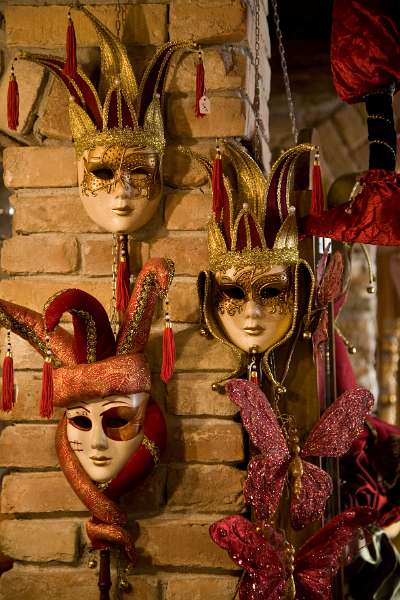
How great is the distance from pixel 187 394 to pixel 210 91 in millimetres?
553

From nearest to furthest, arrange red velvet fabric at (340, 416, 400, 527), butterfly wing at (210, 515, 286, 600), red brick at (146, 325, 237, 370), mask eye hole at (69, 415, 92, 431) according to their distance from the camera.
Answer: butterfly wing at (210, 515, 286, 600), mask eye hole at (69, 415, 92, 431), red brick at (146, 325, 237, 370), red velvet fabric at (340, 416, 400, 527)

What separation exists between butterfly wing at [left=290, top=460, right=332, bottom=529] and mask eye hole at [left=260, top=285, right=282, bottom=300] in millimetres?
307

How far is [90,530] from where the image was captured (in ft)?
4.24

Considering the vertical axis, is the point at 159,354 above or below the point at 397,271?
below

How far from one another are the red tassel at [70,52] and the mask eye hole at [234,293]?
0.47 meters

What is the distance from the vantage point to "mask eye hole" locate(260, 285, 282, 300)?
1.36 metres

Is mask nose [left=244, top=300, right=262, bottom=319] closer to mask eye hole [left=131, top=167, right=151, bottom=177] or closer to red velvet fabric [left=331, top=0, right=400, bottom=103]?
mask eye hole [left=131, top=167, right=151, bottom=177]

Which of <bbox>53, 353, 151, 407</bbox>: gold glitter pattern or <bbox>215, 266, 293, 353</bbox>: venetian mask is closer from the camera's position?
<bbox>53, 353, 151, 407</bbox>: gold glitter pattern

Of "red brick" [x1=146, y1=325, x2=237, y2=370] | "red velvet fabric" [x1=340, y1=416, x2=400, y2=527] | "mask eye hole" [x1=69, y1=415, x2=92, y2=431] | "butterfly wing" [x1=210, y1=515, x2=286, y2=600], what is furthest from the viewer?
"red velvet fabric" [x1=340, y1=416, x2=400, y2=527]

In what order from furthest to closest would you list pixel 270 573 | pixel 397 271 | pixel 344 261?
1. pixel 397 271
2. pixel 344 261
3. pixel 270 573

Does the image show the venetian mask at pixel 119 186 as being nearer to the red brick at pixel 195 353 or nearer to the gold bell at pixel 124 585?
the red brick at pixel 195 353

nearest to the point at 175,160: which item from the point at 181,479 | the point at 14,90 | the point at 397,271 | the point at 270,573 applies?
the point at 14,90

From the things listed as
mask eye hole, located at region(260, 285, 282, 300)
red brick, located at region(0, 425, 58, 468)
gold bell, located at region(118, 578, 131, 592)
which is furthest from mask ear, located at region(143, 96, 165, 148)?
gold bell, located at region(118, 578, 131, 592)

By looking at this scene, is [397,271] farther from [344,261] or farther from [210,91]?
[210,91]
